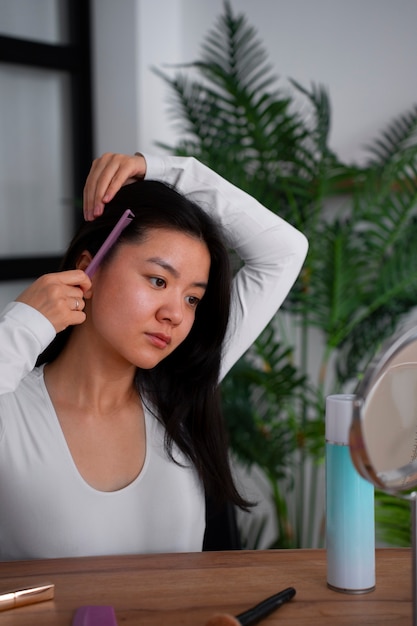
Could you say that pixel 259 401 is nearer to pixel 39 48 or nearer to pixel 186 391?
pixel 186 391

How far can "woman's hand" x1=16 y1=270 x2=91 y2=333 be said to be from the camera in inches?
49.0

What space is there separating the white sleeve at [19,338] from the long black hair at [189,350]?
0.22m

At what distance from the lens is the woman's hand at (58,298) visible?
4.09 ft

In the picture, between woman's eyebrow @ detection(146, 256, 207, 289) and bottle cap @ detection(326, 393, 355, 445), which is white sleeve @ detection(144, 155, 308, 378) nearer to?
woman's eyebrow @ detection(146, 256, 207, 289)

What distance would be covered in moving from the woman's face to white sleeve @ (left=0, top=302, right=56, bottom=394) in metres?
0.16

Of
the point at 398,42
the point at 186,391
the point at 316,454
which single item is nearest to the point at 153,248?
the point at 186,391

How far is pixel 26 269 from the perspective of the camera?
2998 mm

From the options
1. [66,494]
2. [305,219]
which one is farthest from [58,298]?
[305,219]

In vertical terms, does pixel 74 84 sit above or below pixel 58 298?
above

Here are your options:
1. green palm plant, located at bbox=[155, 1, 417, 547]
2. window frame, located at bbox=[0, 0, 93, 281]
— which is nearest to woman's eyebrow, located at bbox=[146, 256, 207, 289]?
green palm plant, located at bbox=[155, 1, 417, 547]

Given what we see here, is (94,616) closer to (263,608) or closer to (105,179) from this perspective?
(263,608)

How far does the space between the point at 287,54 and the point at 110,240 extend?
1758mm

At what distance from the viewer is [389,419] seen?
83 cm

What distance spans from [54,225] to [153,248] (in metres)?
1.83
